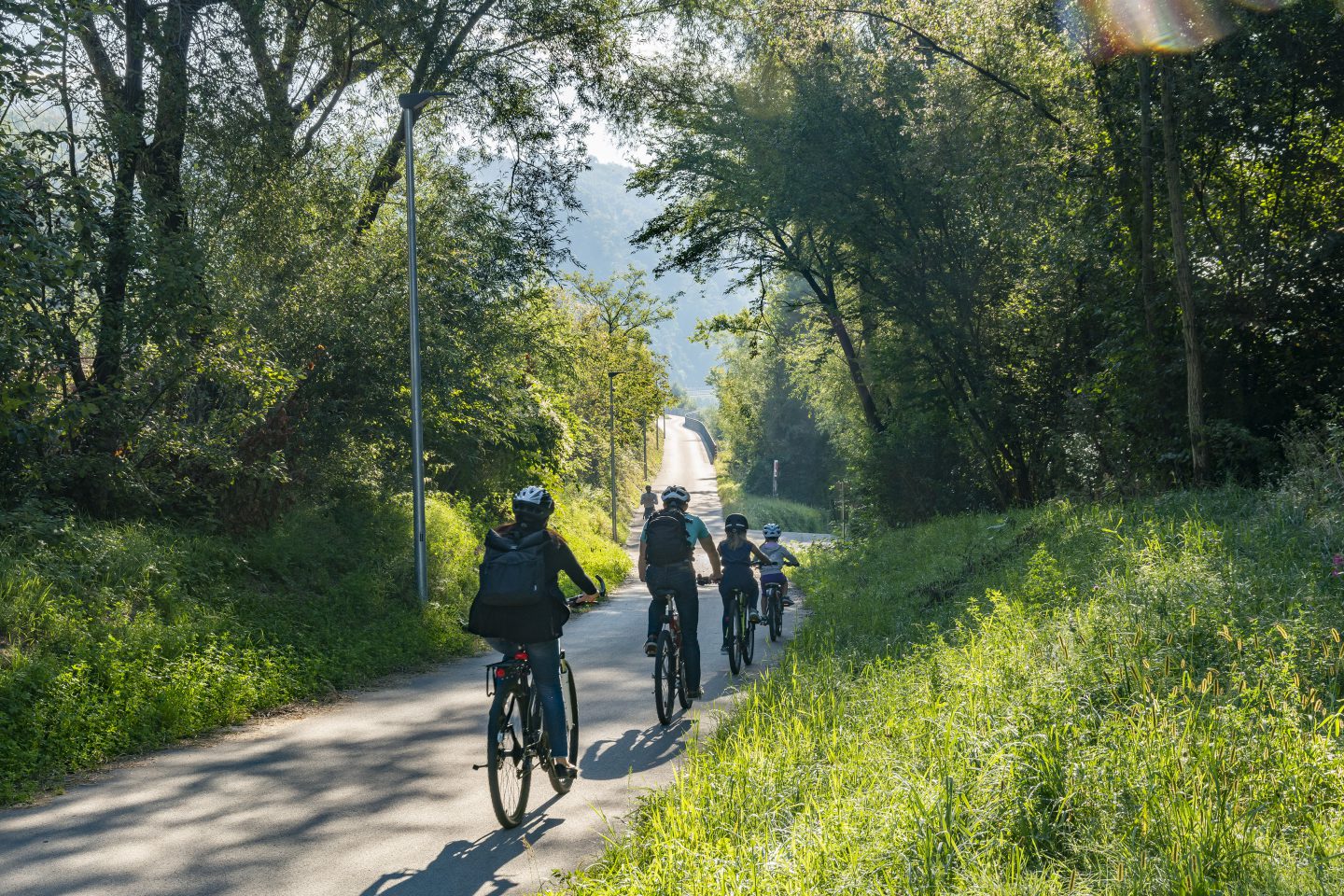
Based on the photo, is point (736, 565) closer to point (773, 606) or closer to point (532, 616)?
point (773, 606)

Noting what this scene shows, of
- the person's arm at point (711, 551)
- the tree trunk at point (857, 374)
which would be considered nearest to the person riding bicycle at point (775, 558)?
the person's arm at point (711, 551)

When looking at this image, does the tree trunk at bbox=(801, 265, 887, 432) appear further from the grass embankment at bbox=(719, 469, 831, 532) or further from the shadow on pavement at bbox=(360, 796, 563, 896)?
the grass embankment at bbox=(719, 469, 831, 532)

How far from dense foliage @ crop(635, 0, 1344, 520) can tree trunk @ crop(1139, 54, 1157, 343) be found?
0.04 metres

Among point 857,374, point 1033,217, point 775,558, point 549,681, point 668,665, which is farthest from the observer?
point 857,374

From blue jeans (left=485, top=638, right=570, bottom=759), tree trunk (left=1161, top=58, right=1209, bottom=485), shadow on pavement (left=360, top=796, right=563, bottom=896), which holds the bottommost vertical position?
shadow on pavement (left=360, top=796, right=563, bottom=896)

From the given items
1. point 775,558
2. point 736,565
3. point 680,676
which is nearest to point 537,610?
point 680,676

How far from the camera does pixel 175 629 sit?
1008 cm

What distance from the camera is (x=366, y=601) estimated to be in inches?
570

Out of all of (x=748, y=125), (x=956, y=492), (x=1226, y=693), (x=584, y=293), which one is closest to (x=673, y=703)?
(x=1226, y=693)

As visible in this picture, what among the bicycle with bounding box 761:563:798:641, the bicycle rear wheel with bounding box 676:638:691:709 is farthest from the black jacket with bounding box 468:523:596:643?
the bicycle with bounding box 761:563:798:641

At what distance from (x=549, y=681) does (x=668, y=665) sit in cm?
288

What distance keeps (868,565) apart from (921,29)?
10794mm

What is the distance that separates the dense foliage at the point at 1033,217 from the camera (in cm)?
1305

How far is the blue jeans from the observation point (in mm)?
6637
